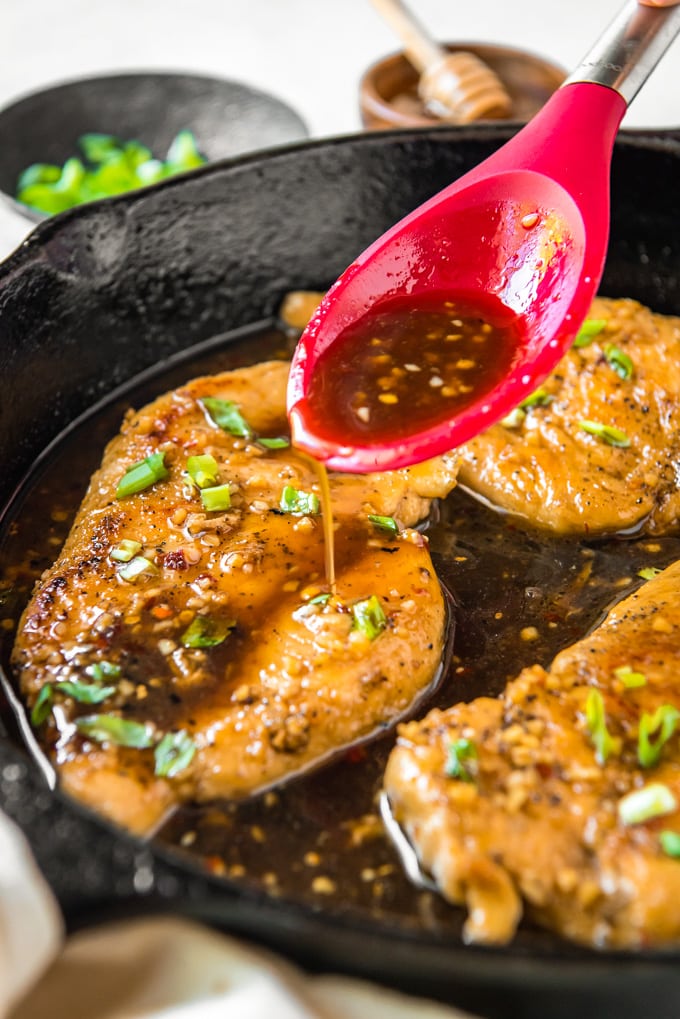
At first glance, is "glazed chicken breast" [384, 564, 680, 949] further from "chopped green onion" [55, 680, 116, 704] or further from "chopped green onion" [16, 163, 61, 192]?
"chopped green onion" [16, 163, 61, 192]

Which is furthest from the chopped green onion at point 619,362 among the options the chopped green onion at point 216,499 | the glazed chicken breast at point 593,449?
the chopped green onion at point 216,499

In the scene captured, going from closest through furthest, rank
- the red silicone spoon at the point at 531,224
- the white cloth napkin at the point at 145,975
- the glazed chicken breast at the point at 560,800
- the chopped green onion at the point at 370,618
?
1. the white cloth napkin at the point at 145,975
2. the glazed chicken breast at the point at 560,800
3. the chopped green onion at the point at 370,618
4. the red silicone spoon at the point at 531,224

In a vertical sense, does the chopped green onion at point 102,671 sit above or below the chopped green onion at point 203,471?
below

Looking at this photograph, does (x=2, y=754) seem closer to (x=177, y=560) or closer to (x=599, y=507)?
(x=177, y=560)

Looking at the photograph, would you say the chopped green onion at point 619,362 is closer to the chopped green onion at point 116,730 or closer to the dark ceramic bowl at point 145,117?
the chopped green onion at point 116,730

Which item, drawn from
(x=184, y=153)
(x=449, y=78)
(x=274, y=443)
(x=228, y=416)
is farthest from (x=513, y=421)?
(x=184, y=153)

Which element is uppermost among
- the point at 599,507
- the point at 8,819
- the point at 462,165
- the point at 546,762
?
the point at 8,819

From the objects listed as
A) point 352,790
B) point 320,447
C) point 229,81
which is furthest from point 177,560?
point 229,81
